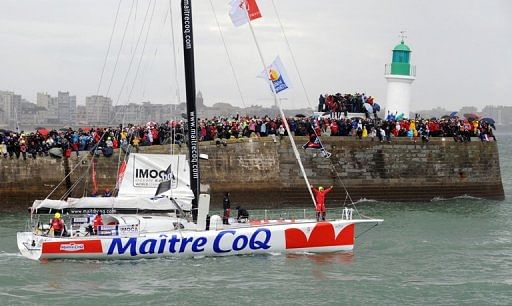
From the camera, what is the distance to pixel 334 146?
36.6 metres

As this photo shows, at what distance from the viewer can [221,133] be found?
118ft

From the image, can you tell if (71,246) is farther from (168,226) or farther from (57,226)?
(168,226)

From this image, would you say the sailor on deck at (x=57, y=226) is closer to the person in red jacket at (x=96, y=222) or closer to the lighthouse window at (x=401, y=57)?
the person in red jacket at (x=96, y=222)

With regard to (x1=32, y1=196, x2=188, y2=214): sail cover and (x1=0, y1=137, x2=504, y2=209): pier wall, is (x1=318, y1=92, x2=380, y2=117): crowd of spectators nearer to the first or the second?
(x1=0, y1=137, x2=504, y2=209): pier wall

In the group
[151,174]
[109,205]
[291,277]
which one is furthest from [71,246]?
[291,277]

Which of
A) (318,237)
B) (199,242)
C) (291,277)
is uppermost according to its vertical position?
(318,237)

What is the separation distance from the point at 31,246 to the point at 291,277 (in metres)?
6.66

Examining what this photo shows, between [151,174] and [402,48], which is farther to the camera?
[402,48]

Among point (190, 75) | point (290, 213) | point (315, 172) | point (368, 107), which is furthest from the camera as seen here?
point (368, 107)

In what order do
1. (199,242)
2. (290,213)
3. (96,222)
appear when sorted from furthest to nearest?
(290,213) < (96,222) < (199,242)

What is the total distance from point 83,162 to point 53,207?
398 inches

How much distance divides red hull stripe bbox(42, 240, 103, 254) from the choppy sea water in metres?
0.32

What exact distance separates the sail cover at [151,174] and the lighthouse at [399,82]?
24.4 metres

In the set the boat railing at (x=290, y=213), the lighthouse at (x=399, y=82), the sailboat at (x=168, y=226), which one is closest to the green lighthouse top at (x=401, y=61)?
the lighthouse at (x=399, y=82)
